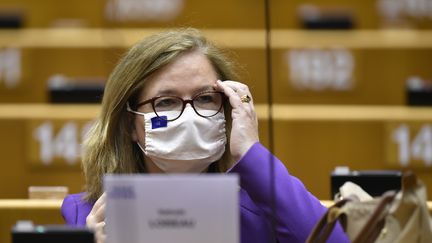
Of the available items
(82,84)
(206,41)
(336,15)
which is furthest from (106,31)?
(206,41)

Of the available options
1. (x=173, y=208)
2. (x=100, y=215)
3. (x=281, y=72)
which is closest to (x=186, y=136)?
(x=100, y=215)

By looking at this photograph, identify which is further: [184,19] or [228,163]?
[184,19]

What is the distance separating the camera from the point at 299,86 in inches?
183

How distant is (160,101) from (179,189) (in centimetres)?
48

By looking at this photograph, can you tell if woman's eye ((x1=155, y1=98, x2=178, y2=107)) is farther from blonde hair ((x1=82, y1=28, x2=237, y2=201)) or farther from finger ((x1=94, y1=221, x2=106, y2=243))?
finger ((x1=94, y1=221, x2=106, y2=243))

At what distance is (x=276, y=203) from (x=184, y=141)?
0.65ft

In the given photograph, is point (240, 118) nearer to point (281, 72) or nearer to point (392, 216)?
point (392, 216)

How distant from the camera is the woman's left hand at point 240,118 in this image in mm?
1968

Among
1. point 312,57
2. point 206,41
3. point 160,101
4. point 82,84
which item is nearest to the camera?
point 160,101

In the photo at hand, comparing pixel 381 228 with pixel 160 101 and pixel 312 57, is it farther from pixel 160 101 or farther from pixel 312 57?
pixel 312 57

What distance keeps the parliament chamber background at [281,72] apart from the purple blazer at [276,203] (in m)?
1.68

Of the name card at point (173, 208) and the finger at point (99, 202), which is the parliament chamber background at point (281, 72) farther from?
the name card at point (173, 208)

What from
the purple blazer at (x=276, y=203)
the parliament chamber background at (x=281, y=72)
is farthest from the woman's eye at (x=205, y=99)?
the parliament chamber background at (x=281, y=72)

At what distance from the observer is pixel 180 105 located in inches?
78.1
